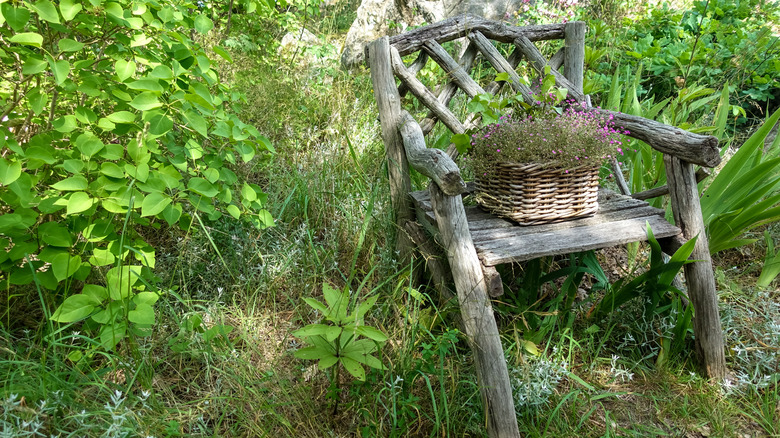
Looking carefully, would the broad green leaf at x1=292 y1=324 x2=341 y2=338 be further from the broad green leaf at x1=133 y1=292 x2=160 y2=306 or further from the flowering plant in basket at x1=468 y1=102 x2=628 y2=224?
the flowering plant in basket at x1=468 y1=102 x2=628 y2=224

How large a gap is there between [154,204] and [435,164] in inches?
36.8

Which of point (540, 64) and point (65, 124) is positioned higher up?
point (540, 64)

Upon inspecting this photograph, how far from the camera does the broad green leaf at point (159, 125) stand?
1576 mm

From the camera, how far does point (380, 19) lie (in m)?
5.24

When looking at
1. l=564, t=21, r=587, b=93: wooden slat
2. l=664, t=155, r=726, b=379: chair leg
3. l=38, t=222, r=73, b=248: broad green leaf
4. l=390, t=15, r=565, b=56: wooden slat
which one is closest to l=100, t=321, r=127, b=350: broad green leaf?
l=38, t=222, r=73, b=248: broad green leaf

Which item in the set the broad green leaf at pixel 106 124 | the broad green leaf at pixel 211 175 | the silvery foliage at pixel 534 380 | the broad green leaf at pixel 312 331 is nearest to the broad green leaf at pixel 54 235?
the broad green leaf at pixel 106 124

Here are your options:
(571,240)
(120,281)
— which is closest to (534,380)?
(571,240)

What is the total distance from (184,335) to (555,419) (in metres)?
1.46

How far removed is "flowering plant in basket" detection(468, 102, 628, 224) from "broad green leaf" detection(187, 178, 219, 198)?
3.35 ft

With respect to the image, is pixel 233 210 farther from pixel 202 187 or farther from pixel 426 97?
pixel 426 97

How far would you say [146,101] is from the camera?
5.18ft

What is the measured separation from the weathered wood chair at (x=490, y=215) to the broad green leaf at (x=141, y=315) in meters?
1.01

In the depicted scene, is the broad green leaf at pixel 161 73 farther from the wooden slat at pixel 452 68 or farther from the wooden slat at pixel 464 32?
the wooden slat at pixel 452 68

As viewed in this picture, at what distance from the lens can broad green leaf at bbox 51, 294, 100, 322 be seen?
1.60 m
